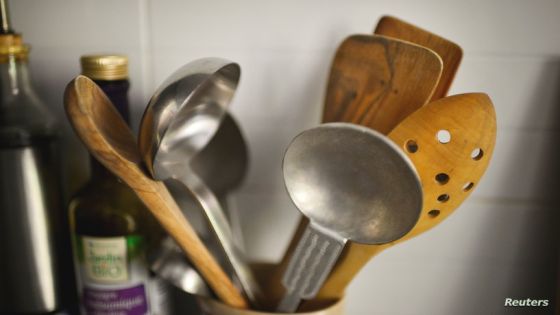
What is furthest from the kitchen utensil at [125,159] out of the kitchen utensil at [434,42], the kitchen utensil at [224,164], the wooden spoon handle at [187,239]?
the kitchen utensil at [434,42]

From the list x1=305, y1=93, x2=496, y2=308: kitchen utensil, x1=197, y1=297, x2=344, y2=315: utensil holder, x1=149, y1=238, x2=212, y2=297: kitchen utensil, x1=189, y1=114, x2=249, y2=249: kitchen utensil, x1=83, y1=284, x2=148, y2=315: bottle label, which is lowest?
x1=83, y1=284, x2=148, y2=315: bottle label

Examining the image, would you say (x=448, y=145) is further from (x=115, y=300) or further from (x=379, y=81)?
(x=115, y=300)

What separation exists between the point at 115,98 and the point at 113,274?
0.54ft

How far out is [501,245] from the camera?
1.75 ft

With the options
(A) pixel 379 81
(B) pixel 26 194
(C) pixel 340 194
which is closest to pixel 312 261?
(C) pixel 340 194

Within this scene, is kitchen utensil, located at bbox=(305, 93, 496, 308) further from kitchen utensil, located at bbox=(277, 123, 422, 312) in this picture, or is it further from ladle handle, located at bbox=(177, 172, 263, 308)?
ladle handle, located at bbox=(177, 172, 263, 308)

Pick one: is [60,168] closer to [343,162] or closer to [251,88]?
[251,88]

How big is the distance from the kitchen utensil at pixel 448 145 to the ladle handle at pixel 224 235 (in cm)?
15

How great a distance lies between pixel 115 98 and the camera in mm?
463

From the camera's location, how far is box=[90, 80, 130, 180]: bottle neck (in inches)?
17.9

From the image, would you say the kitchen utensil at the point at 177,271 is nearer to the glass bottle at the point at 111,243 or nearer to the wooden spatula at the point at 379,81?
the glass bottle at the point at 111,243

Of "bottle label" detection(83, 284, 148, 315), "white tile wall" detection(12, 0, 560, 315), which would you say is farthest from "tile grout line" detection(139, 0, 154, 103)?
"bottle label" detection(83, 284, 148, 315)

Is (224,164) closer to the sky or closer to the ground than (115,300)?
closer to the sky

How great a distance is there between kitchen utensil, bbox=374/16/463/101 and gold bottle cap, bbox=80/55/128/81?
236mm
